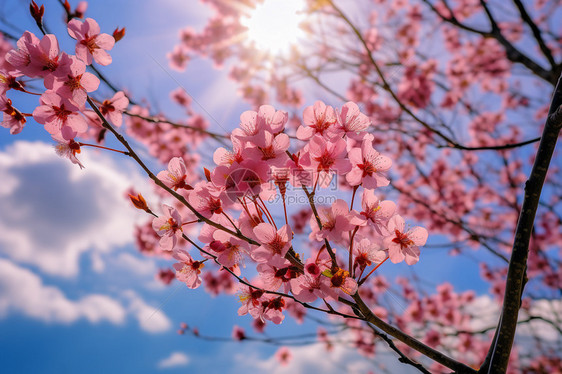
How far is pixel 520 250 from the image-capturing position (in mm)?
1451

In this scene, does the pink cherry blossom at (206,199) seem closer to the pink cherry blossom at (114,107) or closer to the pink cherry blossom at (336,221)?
the pink cherry blossom at (336,221)

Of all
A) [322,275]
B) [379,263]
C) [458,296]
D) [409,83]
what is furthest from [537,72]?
[458,296]

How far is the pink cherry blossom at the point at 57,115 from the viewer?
4.21ft

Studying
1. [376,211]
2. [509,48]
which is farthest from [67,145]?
[509,48]

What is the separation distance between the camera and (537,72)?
333 centimetres

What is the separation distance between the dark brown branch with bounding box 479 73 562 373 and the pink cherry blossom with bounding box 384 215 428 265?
18.7 inches

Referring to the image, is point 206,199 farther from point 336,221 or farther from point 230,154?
point 336,221

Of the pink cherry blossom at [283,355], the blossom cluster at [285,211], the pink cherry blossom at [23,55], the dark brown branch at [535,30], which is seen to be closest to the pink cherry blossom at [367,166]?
the blossom cluster at [285,211]

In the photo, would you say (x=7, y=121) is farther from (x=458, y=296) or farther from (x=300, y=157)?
(x=458, y=296)

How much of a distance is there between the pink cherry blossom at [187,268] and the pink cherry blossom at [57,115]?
0.67 meters

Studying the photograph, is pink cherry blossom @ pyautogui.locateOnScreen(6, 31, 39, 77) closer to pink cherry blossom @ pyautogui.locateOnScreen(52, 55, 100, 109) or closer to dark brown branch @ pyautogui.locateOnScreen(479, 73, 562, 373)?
pink cherry blossom @ pyautogui.locateOnScreen(52, 55, 100, 109)

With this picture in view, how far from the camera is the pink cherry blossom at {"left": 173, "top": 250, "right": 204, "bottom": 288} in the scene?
1.45 m

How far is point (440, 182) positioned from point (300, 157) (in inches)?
289

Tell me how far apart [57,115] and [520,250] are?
205 centimetres
